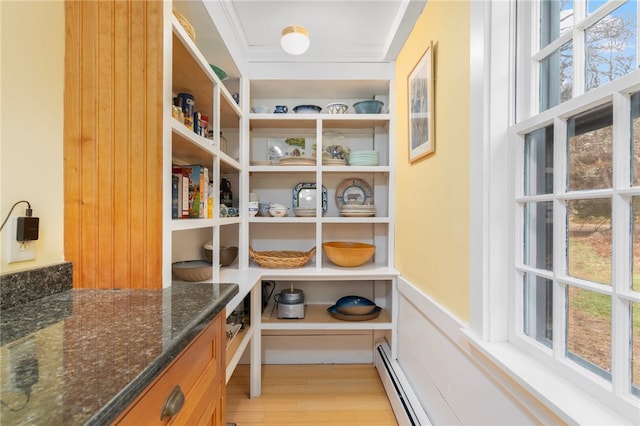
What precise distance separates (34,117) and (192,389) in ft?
3.09

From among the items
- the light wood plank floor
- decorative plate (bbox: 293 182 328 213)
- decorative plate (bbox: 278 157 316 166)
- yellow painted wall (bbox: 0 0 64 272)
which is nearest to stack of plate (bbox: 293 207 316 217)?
decorative plate (bbox: 293 182 328 213)

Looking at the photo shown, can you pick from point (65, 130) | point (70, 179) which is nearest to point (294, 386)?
point (70, 179)

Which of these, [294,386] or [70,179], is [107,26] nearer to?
[70,179]

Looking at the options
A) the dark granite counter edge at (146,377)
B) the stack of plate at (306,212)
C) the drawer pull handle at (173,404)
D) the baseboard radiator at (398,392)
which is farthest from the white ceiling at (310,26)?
the baseboard radiator at (398,392)

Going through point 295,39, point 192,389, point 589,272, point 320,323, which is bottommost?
point 320,323

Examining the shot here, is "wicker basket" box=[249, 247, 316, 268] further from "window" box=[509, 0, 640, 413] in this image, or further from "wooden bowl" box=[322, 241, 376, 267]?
"window" box=[509, 0, 640, 413]

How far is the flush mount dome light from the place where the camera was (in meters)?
1.61

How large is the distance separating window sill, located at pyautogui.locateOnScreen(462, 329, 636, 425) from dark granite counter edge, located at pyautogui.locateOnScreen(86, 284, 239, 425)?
82 cm

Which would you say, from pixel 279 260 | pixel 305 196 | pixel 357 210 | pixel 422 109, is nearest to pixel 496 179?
pixel 422 109

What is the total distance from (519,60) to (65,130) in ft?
4.99

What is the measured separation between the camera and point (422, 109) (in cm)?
157

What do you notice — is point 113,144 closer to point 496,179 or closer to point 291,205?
point 496,179

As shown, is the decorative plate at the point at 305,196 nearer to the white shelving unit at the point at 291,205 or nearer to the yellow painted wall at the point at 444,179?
the white shelving unit at the point at 291,205

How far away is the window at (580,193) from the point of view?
0.63 m
